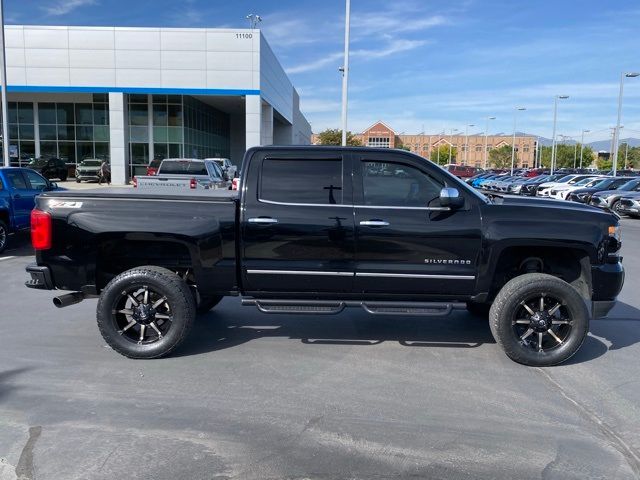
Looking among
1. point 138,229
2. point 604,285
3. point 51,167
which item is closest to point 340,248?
point 138,229

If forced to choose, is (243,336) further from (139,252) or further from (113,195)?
(113,195)

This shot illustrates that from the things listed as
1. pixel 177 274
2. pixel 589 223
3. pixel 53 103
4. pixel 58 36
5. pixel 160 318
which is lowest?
pixel 160 318

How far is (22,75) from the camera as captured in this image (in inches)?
1351

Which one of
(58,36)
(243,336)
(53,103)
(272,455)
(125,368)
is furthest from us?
(53,103)

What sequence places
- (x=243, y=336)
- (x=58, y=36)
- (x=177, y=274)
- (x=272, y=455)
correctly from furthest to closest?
(x=58, y=36) < (x=243, y=336) < (x=177, y=274) < (x=272, y=455)

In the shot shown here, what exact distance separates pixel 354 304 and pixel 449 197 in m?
1.37

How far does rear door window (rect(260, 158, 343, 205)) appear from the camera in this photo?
5527mm

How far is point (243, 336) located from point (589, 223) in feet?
12.3

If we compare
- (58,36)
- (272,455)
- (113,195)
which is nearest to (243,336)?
(113,195)

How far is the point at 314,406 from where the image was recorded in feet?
14.6

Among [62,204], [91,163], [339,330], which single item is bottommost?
[339,330]

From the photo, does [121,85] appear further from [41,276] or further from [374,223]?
[374,223]

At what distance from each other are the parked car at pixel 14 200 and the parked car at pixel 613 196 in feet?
64.3

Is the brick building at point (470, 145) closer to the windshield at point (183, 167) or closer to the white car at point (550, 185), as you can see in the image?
the white car at point (550, 185)
